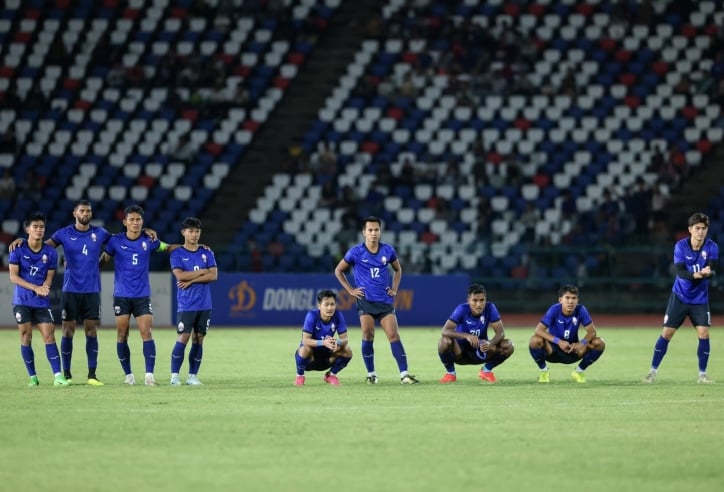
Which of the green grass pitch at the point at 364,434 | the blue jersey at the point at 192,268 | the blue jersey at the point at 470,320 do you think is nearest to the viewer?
the green grass pitch at the point at 364,434

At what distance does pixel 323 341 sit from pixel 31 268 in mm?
3711

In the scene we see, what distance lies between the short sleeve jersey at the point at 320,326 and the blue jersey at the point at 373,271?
0.67m

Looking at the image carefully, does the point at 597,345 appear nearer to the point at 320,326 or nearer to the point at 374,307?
the point at 374,307

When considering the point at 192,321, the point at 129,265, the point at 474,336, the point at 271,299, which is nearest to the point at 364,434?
the point at 474,336

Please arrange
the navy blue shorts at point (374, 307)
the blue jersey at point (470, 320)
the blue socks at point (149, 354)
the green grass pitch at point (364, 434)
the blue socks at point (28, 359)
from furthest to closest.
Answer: the navy blue shorts at point (374, 307), the blue jersey at point (470, 320), the blue socks at point (149, 354), the blue socks at point (28, 359), the green grass pitch at point (364, 434)

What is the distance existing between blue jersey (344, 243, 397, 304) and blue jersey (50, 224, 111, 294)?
3218 millimetres

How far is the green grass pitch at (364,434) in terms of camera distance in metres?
9.09

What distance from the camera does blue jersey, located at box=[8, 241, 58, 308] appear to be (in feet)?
52.7

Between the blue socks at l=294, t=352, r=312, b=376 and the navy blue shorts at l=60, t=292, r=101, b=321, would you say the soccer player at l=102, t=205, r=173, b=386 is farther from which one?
the blue socks at l=294, t=352, r=312, b=376

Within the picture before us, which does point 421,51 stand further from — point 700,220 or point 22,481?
point 22,481

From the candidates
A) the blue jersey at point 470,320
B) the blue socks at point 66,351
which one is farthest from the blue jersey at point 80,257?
the blue jersey at point 470,320

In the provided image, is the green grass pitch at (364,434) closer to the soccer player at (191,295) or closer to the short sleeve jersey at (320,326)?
the soccer player at (191,295)

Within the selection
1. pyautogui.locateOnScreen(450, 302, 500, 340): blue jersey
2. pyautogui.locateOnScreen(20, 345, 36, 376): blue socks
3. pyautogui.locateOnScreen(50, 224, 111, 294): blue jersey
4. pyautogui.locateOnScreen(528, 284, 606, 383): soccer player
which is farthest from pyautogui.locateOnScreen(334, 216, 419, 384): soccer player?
pyautogui.locateOnScreen(20, 345, 36, 376): blue socks

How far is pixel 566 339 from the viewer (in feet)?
55.6
